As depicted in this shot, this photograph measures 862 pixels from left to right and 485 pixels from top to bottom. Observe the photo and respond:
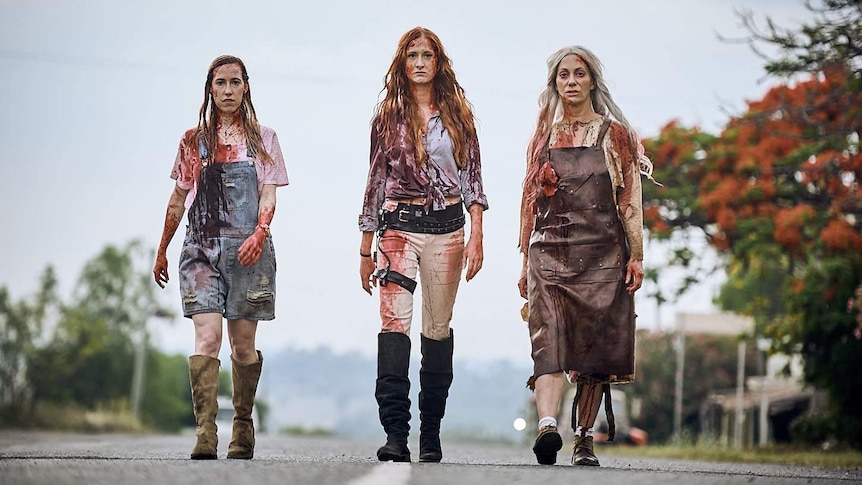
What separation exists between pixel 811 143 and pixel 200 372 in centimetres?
1804

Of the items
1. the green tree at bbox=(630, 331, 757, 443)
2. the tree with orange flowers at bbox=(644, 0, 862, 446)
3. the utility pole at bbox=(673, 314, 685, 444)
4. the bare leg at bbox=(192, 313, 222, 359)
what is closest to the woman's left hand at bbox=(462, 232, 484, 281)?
the bare leg at bbox=(192, 313, 222, 359)

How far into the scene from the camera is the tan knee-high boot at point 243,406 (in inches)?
292

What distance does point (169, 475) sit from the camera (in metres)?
5.27

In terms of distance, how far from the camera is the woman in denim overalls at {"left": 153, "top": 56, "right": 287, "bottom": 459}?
7449mm

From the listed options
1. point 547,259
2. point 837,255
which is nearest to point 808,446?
point 837,255

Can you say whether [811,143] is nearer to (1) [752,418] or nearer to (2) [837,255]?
(2) [837,255]

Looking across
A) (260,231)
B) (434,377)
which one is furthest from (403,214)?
(434,377)

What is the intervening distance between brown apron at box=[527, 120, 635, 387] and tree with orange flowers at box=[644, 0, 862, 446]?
10.9 meters

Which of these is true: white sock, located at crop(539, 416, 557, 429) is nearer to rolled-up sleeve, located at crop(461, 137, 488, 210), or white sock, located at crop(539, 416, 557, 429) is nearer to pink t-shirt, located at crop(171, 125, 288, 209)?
rolled-up sleeve, located at crop(461, 137, 488, 210)

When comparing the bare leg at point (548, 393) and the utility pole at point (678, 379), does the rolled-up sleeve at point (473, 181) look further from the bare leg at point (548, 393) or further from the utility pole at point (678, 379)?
the utility pole at point (678, 379)

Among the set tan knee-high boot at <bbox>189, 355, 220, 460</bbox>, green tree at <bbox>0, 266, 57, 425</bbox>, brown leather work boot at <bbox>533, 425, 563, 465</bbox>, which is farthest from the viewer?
green tree at <bbox>0, 266, 57, 425</bbox>

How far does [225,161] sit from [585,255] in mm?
1970

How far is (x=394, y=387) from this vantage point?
7.42 meters

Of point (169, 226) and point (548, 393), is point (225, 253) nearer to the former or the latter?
point (169, 226)
